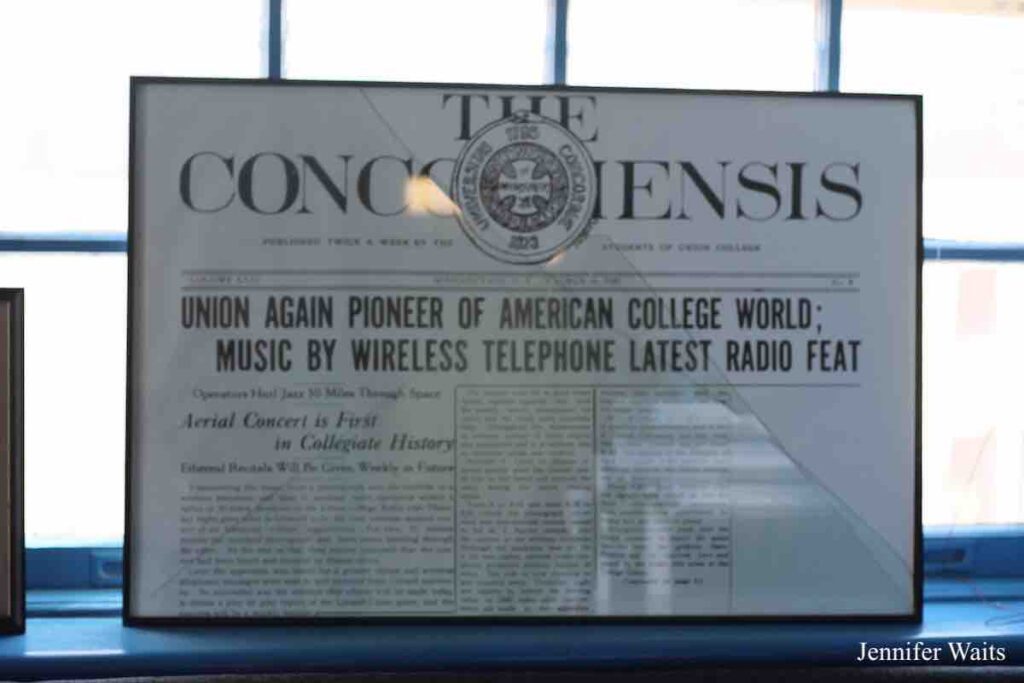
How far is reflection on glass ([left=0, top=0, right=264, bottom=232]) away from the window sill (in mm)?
1020

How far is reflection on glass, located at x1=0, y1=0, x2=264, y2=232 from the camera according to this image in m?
2.93

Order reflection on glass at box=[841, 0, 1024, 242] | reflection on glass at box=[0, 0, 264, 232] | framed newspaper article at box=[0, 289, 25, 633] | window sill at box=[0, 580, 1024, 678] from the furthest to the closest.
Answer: reflection on glass at box=[841, 0, 1024, 242] < reflection on glass at box=[0, 0, 264, 232] < framed newspaper article at box=[0, 289, 25, 633] < window sill at box=[0, 580, 1024, 678]

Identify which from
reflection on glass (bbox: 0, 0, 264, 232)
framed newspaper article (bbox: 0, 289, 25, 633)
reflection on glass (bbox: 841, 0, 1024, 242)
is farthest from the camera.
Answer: reflection on glass (bbox: 841, 0, 1024, 242)

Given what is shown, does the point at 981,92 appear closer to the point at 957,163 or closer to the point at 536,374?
the point at 957,163

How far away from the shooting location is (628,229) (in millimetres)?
2752

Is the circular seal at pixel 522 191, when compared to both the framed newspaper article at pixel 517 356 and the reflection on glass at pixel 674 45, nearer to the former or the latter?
the framed newspaper article at pixel 517 356

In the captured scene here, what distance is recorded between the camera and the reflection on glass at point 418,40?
9.80 ft

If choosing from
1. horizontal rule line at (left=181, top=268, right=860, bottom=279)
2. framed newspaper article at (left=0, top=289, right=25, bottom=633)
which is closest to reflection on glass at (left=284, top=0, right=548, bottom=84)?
horizontal rule line at (left=181, top=268, right=860, bottom=279)

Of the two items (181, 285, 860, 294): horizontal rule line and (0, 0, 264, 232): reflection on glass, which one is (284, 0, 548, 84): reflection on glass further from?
(181, 285, 860, 294): horizontal rule line

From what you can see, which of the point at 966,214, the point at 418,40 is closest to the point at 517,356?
the point at 418,40

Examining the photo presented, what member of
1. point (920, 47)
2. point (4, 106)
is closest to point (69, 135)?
point (4, 106)

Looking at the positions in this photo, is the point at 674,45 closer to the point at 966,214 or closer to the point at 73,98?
the point at 966,214

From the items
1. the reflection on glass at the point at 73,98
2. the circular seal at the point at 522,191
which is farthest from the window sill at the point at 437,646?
the reflection on glass at the point at 73,98

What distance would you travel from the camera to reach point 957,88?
10.1 ft
